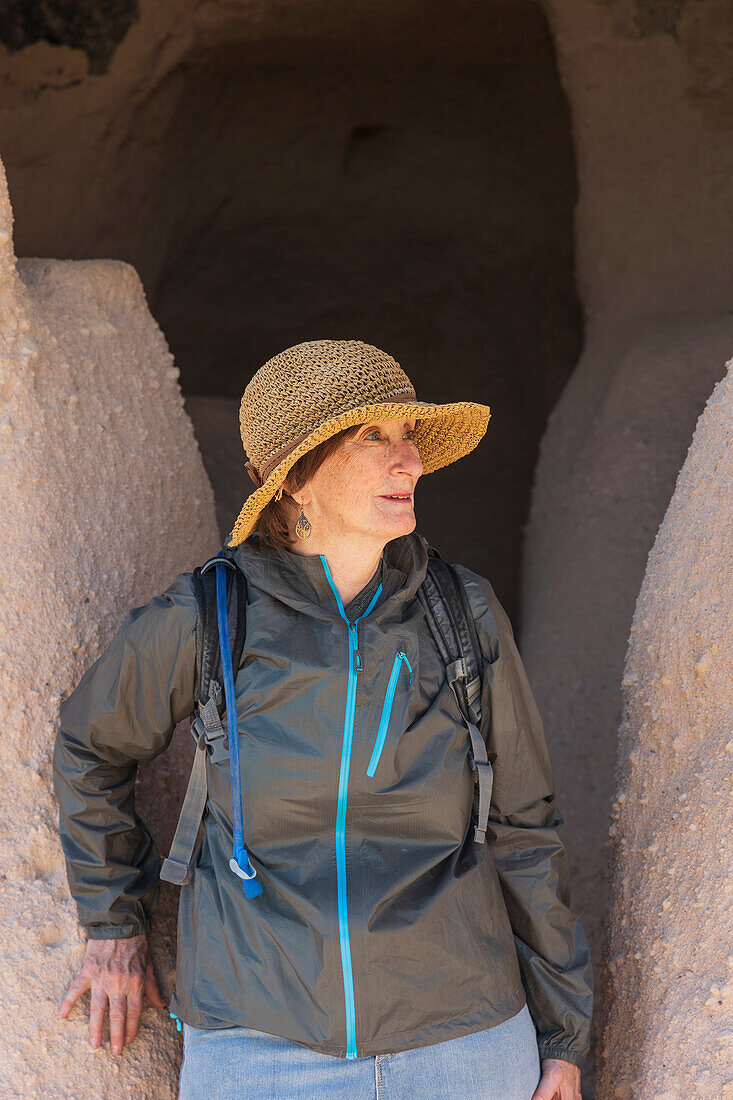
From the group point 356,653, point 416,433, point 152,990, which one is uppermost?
point 416,433

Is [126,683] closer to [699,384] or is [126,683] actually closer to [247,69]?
[699,384]

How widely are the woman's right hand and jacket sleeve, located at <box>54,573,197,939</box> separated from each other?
0.02 meters

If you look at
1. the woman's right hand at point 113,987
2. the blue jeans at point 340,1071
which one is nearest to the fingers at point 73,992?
the woman's right hand at point 113,987

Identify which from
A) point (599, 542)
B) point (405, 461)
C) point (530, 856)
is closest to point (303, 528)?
point (405, 461)

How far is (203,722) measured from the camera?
135 cm

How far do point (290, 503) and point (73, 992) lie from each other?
0.71 metres

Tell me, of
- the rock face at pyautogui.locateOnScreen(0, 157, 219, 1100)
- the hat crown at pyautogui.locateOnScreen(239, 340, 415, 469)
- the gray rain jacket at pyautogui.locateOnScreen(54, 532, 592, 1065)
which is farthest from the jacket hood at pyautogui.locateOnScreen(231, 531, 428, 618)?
the rock face at pyautogui.locateOnScreen(0, 157, 219, 1100)

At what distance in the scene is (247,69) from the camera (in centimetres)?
304

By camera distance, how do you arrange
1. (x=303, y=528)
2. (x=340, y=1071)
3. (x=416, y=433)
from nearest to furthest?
(x=340, y=1071), (x=303, y=528), (x=416, y=433)

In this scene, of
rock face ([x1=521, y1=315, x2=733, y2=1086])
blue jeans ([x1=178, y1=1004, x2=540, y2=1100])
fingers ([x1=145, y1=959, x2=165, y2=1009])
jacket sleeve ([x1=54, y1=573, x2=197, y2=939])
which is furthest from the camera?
rock face ([x1=521, y1=315, x2=733, y2=1086])

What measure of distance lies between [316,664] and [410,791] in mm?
199

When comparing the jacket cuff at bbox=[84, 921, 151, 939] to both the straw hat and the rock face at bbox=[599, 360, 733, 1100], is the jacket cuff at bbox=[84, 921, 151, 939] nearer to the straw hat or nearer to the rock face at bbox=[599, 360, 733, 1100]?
the straw hat

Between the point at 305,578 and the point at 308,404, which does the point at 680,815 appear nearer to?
the point at 305,578

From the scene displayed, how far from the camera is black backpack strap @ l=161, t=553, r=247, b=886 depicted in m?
1.34
